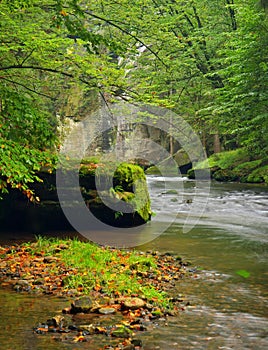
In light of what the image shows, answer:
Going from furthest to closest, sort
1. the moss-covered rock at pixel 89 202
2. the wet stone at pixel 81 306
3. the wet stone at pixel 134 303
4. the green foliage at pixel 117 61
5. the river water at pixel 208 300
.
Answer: the moss-covered rock at pixel 89 202, the green foliage at pixel 117 61, the wet stone at pixel 134 303, the wet stone at pixel 81 306, the river water at pixel 208 300

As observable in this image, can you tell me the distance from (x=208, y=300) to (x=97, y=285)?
1756mm

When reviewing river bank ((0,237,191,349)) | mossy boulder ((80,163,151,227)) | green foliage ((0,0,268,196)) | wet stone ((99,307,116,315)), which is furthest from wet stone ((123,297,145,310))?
mossy boulder ((80,163,151,227))

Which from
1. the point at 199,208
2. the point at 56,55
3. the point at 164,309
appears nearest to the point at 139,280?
the point at 164,309

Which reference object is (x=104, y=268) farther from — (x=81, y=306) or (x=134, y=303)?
(x=81, y=306)

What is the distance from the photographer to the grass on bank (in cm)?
683

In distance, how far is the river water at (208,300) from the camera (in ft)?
16.2

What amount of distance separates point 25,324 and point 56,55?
23.8 feet

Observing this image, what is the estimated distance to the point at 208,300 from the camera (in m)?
6.59

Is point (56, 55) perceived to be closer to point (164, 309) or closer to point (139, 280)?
point (139, 280)

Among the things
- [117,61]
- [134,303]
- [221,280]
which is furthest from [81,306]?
[117,61]

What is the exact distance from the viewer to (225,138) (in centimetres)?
4175

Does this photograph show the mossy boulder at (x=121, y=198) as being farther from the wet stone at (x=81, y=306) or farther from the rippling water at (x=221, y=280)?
the wet stone at (x=81, y=306)

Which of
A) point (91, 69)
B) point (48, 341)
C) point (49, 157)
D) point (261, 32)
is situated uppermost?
point (261, 32)

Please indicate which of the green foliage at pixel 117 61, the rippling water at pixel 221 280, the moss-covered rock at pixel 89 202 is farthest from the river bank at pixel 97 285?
the moss-covered rock at pixel 89 202
